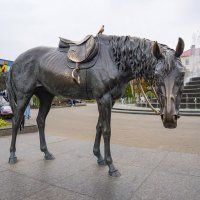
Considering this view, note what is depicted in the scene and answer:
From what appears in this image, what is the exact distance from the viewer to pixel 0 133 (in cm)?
714

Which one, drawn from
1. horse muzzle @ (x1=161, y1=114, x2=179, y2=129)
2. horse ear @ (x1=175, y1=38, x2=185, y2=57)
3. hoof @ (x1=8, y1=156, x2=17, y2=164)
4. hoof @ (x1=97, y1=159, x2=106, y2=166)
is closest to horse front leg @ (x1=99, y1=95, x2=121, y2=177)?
hoof @ (x1=97, y1=159, x2=106, y2=166)

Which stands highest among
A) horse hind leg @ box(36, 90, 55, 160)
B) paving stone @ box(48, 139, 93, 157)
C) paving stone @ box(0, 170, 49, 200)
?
horse hind leg @ box(36, 90, 55, 160)

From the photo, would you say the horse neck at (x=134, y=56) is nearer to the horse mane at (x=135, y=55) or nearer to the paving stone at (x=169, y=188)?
the horse mane at (x=135, y=55)

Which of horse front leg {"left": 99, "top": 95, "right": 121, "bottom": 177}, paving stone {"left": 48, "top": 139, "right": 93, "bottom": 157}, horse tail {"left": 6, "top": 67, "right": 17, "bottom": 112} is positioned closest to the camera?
horse front leg {"left": 99, "top": 95, "right": 121, "bottom": 177}

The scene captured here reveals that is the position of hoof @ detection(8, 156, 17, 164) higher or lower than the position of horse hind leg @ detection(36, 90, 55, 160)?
lower

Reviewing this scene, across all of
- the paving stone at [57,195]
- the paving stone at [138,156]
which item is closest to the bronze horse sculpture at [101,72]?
the paving stone at [138,156]

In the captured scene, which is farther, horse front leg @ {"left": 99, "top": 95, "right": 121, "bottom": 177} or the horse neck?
horse front leg @ {"left": 99, "top": 95, "right": 121, "bottom": 177}

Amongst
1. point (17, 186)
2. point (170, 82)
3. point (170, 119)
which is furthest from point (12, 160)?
point (170, 82)

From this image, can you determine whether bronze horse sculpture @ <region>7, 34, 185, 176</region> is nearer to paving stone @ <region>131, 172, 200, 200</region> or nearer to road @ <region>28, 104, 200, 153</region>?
paving stone @ <region>131, 172, 200, 200</region>

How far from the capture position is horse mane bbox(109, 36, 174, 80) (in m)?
2.97

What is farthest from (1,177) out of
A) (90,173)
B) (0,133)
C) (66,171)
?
(0,133)

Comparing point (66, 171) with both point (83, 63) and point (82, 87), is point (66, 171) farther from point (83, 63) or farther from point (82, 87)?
point (83, 63)

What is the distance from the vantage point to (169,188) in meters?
2.82

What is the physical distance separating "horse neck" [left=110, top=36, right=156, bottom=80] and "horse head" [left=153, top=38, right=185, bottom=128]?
0.23m
